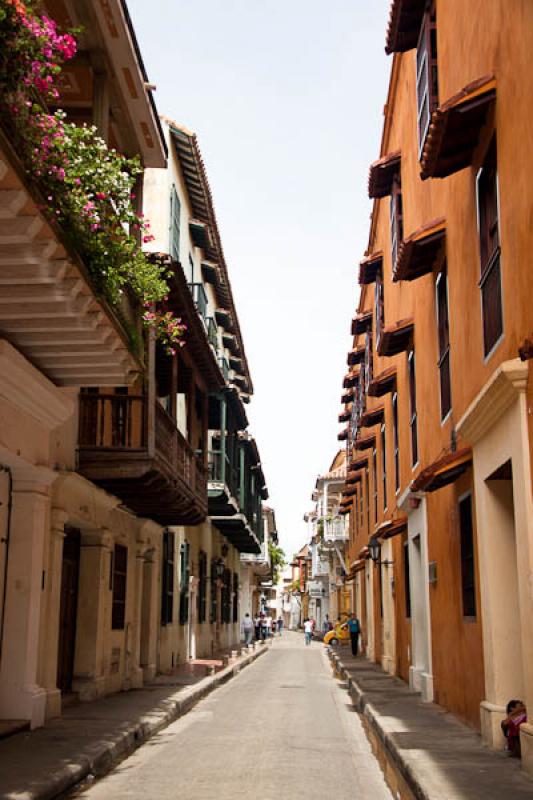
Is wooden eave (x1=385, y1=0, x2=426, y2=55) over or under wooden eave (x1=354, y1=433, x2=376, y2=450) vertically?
over

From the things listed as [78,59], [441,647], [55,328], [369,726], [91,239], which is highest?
[78,59]

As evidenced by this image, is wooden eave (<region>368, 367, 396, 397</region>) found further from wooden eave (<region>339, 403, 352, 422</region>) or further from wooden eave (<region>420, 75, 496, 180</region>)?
wooden eave (<region>339, 403, 352, 422</region>)

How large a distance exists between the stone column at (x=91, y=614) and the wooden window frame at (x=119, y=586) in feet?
3.64

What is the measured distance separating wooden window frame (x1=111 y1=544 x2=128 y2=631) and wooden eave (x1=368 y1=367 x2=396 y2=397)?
236 inches

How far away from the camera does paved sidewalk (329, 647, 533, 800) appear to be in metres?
7.30

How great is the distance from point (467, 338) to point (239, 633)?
34.9 m

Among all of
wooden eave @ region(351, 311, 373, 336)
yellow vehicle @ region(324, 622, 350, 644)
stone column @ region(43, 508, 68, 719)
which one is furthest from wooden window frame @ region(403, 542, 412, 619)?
yellow vehicle @ region(324, 622, 350, 644)

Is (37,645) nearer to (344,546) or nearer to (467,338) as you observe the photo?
(467,338)

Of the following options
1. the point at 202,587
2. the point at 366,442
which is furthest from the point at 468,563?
the point at 202,587

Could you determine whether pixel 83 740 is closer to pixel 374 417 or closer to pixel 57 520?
pixel 57 520

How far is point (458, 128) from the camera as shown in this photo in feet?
31.9

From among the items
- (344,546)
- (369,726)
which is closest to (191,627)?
(369,726)

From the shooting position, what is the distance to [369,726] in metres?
12.9

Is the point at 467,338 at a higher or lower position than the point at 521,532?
higher
